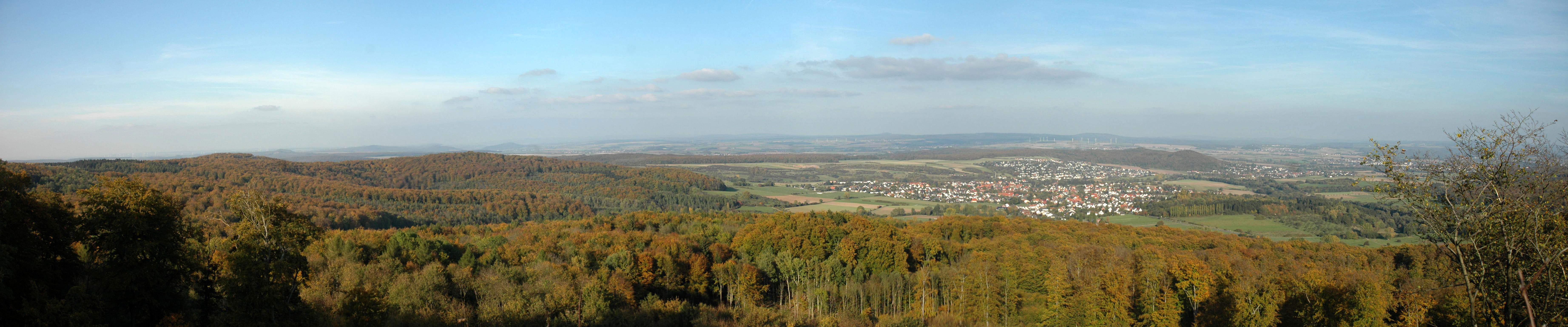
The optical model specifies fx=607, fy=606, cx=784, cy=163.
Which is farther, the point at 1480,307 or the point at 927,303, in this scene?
the point at 927,303

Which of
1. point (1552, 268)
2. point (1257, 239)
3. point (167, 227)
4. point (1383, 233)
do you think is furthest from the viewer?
point (1383, 233)

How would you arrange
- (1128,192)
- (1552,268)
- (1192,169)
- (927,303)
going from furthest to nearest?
(1192,169), (1128,192), (927,303), (1552,268)

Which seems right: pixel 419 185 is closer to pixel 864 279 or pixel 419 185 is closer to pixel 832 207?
pixel 832 207

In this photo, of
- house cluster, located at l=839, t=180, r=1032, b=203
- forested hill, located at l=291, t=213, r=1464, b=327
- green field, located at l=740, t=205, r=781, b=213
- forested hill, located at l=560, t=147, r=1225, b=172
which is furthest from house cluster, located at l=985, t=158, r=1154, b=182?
forested hill, located at l=291, t=213, r=1464, b=327

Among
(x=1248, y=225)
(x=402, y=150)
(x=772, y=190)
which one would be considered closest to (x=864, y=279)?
(x=1248, y=225)

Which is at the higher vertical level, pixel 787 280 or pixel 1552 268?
pixel 1552 268

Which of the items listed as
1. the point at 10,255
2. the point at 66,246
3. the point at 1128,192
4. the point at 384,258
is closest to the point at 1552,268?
the point at 10,255

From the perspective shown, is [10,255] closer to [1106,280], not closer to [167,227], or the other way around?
[167,227]

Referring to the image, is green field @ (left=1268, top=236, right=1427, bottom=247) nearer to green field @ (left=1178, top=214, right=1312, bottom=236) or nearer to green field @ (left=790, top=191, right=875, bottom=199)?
green field @ (left=1178, top=214, right=1312, bottom=236)
